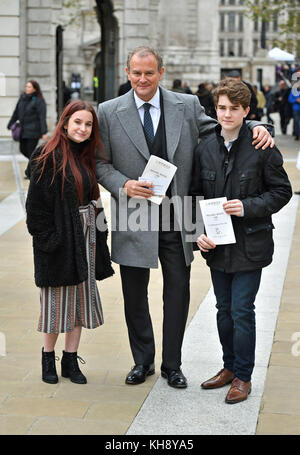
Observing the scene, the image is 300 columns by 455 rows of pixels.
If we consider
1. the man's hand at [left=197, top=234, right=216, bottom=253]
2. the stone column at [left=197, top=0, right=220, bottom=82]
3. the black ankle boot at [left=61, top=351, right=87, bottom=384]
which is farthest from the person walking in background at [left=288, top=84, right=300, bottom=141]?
the stone column at [left=197, top=0, right=220, bottom=82]

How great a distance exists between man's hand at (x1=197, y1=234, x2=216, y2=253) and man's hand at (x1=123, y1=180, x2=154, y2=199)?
40 centimetres

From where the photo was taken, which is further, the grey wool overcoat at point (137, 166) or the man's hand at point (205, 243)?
the grey wool overcoat at point (137, 166)

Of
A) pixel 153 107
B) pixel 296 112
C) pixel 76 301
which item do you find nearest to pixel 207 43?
pixel 296 112

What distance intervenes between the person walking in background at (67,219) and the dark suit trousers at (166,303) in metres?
0.27

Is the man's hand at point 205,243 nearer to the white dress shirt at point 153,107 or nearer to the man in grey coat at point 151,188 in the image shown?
the man in grey coat at point 151,188

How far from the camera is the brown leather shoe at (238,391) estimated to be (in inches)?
213

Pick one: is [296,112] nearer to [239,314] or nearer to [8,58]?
[8,58]

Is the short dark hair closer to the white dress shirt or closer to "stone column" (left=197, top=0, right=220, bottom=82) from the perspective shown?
the white dress shirt

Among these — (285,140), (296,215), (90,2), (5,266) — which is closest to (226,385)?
(5,266)

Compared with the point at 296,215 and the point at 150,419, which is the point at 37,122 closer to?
the point at 296,215

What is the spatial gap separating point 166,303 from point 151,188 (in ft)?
2.58

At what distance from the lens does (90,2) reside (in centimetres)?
5656

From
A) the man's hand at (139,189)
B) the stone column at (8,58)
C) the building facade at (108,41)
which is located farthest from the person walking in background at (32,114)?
the man's hand at (139,189)
